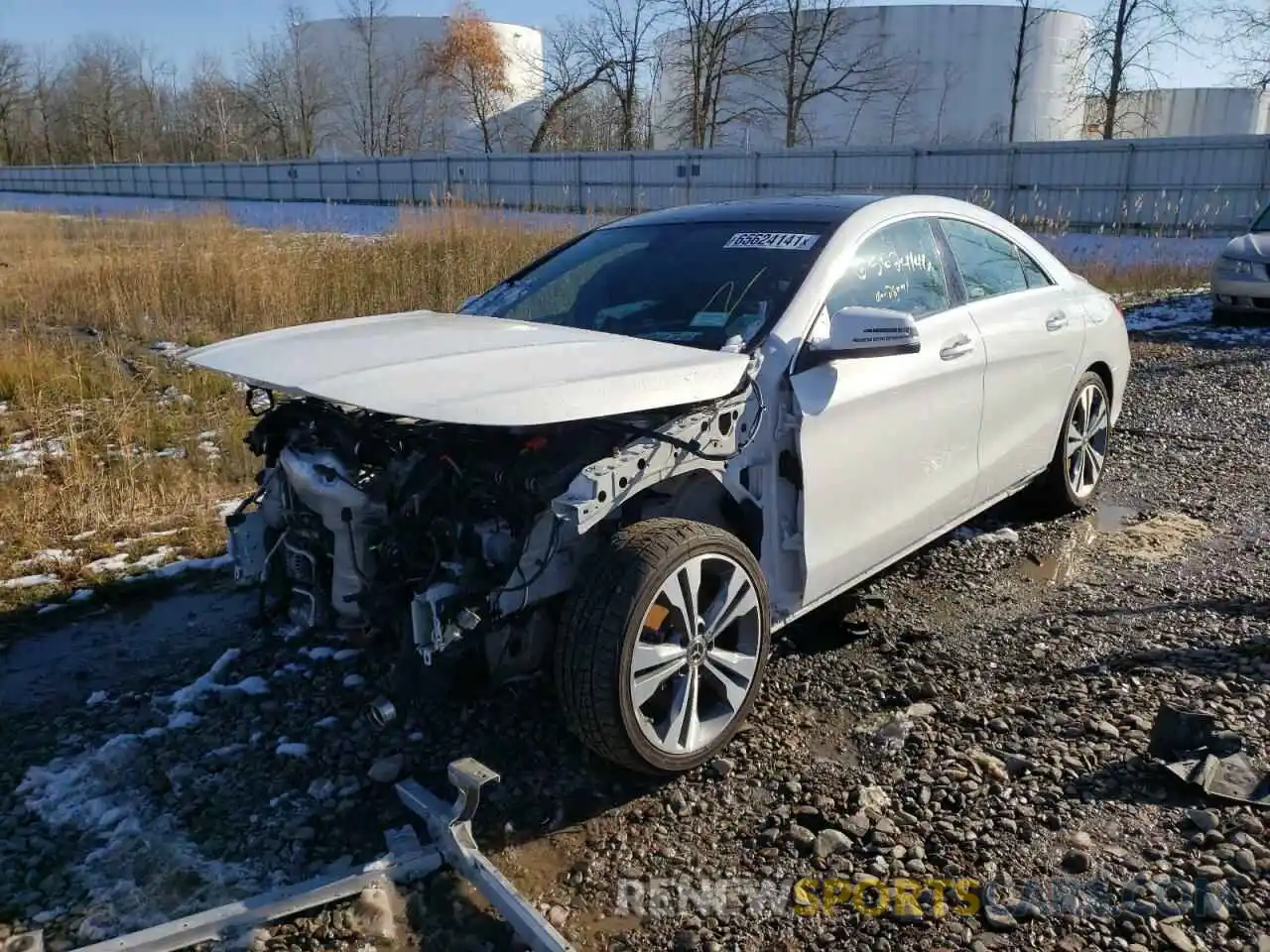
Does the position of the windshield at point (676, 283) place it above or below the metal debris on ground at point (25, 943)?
above

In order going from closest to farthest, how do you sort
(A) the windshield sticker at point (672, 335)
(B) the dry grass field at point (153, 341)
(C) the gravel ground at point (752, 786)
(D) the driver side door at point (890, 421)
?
(C) the gravel ground at point (752, 786), (D) the driver side door at point (890, 421), (A) the windshield sticker at point (672, 335), (B) the dry grass field at point (153, 341)

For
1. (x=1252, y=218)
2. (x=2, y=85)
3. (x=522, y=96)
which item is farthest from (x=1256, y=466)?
(x=2, y=85)

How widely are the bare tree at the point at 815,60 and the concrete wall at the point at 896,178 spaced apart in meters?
11.2

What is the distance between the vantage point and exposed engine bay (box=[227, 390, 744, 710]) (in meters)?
2.67

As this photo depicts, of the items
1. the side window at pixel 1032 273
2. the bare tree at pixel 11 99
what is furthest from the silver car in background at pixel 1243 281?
the bare tree at pixel 11 99

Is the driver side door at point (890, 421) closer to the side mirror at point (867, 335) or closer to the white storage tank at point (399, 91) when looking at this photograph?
the side mirror at point (867, 335)

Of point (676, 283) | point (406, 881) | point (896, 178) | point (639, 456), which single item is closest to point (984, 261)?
point (676, 283)

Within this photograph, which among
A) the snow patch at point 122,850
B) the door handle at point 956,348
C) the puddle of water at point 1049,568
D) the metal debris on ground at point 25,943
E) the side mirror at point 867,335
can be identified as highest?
the side mirror at point 867,335

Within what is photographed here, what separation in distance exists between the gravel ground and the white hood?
117 centimetres

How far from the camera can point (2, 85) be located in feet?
210

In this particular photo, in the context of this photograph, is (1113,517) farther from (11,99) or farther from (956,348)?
(11,99)

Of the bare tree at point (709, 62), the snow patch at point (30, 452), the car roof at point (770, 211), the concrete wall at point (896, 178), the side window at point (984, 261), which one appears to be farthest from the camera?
the bare tree at point (709, 62)

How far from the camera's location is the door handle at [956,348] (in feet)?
12.3

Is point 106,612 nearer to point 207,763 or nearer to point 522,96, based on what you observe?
point 207,763
